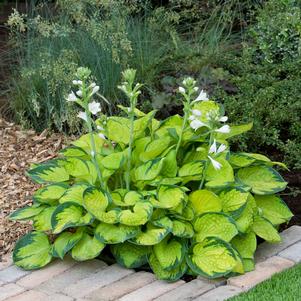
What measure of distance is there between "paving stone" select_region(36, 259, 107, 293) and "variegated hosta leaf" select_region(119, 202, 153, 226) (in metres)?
0.31

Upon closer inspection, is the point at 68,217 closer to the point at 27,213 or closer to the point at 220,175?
the point at 27,213

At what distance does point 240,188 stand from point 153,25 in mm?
2637

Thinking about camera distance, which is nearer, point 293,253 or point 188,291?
point 188,291

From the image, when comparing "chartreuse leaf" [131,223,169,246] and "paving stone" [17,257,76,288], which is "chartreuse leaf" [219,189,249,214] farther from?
"paving stone" [17,257,76,288]

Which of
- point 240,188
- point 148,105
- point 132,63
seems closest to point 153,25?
point 132,63

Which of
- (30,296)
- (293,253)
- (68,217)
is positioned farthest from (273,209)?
(30,296)

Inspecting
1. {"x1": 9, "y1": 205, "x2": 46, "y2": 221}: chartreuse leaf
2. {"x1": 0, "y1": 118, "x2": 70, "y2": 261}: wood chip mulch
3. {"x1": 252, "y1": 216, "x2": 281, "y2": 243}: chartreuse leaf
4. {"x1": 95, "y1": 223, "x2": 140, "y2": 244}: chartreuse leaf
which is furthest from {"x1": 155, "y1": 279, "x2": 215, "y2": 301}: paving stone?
{"x1": 0, "y1": 118, "x2": 70, "y2": 261}: wood chip mulch

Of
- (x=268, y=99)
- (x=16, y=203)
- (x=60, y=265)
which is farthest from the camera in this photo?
(x=268, y=99)

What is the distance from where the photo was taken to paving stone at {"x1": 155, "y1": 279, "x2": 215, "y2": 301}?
357 cm

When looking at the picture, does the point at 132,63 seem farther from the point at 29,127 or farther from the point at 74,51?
the point at 29,127

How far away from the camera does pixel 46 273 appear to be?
3.90 meters

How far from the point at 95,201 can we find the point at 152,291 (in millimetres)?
548

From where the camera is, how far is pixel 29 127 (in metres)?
5.93

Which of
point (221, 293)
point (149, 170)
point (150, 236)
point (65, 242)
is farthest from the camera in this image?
point (149, 170)
